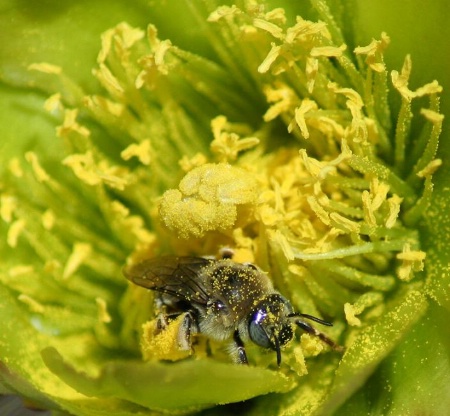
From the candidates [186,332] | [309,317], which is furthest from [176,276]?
[309,317]

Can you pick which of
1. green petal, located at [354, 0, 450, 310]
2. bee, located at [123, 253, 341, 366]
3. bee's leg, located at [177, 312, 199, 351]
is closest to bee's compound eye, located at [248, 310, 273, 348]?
bee, located at [123, 253, 341, 366]

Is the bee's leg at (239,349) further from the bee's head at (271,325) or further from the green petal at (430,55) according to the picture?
the green petal at (430,55)

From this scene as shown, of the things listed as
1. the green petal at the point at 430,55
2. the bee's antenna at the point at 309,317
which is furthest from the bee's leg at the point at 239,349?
the green petal at the point at 430,55

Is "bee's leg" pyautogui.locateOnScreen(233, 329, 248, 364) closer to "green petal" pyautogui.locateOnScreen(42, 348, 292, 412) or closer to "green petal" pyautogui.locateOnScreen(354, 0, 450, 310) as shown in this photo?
"green petal" pyautogui.locateOnScreen(42, 348, 292, 412)

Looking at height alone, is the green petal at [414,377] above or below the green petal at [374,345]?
below

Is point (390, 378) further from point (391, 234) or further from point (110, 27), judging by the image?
point (110, 27)

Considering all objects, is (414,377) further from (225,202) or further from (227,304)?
(225,202)
